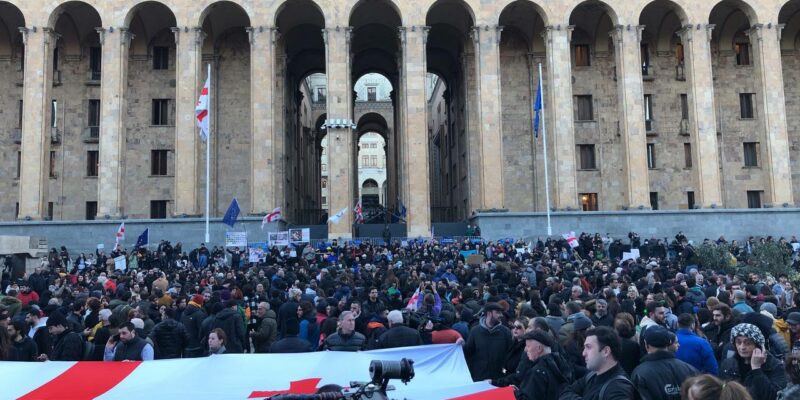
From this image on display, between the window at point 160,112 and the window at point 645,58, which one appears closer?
the window at point 160,112

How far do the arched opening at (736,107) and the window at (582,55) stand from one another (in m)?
7.91

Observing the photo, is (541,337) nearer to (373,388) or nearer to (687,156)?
(373,388)

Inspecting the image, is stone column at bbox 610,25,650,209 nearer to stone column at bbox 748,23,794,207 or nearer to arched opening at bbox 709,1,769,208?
stone column at bbox 748,23,794,207

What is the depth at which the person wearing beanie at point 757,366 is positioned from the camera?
17.7 ft

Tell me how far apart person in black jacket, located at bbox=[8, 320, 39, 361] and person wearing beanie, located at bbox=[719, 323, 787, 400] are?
8.24 m

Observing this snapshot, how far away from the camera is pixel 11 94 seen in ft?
134

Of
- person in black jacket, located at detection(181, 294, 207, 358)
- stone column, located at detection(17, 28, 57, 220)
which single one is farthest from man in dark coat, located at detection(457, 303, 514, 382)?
stone column, located at detection(17, 28, 57, 220)

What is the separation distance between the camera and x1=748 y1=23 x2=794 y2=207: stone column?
3772 centimetres

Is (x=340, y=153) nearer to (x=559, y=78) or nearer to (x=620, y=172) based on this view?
(x=559, y=78)

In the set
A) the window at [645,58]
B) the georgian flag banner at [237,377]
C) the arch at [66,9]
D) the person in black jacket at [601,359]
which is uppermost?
the arch at [66,9]

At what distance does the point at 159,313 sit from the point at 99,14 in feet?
102

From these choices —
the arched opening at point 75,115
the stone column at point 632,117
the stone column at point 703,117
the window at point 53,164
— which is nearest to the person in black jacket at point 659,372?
the stone column at point 632,117

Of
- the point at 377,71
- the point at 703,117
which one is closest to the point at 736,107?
the point at 703,117

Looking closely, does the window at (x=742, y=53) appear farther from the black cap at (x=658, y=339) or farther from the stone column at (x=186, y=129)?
the black cap at (x=658, y=339)
